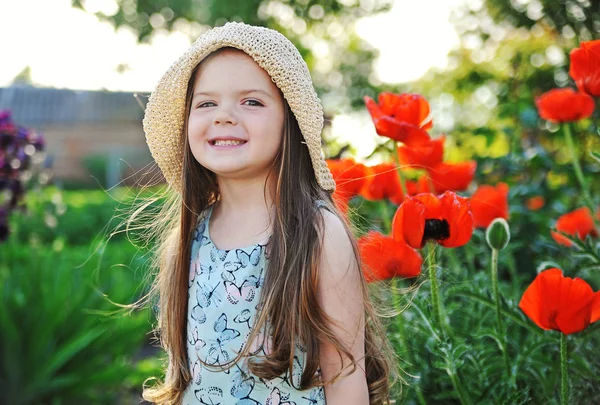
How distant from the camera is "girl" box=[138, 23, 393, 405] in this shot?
1.48m

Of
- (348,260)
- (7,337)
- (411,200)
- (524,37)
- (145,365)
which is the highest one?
(524,37)

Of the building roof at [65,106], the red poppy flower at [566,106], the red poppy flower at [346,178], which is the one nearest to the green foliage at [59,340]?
the red poppy flower at [346,178]

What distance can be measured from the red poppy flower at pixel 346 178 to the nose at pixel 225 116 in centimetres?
45

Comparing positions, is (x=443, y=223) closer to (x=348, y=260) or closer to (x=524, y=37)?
(x=348, y=260)

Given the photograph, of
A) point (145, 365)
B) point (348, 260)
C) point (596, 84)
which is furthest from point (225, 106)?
point (145, 365)

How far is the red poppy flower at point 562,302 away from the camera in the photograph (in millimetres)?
1360

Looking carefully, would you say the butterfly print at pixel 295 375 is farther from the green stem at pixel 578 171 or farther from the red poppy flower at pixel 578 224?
the red poppy flower at pixel 578 224

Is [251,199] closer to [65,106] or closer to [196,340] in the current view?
[196,340]

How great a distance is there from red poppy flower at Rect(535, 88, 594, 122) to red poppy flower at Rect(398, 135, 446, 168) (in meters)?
0.39

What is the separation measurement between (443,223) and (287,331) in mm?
389

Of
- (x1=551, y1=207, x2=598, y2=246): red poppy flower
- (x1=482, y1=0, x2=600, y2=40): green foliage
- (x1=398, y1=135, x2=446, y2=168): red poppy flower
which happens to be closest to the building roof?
(x1=482, y1=0, x2=600, y2=40): green foliage

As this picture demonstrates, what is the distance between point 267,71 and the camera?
5.04 feet

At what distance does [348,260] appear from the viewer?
1.50 m

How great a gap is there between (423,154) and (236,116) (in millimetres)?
551
